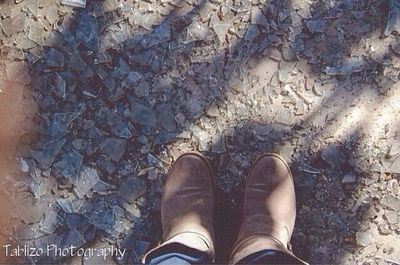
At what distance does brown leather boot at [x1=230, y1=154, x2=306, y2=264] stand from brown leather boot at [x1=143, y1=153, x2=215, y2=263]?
0.12 m

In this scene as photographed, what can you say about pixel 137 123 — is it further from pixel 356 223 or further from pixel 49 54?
pixel 356 223

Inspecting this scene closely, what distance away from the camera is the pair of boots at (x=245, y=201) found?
2105 millimetres

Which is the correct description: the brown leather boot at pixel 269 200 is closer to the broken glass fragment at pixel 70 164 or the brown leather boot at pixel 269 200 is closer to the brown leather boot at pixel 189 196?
the brown leather boot at pixel 189 196

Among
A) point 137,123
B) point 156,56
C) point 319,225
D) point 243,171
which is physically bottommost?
point 319,225

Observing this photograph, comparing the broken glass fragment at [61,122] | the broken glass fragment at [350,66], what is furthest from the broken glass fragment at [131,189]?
the broken glass fragment at [350,66]

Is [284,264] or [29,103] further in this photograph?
[29,103]

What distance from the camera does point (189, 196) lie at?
2201mm

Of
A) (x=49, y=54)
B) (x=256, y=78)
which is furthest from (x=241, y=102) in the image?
(x=49, y=54)

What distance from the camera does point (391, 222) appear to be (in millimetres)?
2143

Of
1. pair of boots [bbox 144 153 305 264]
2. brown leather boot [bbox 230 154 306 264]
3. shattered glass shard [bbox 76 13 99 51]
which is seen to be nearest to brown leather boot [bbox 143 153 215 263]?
pair of boots [bbox 144 153 305 264]

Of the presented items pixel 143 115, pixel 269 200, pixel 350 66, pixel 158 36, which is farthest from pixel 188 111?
pixel 350 66

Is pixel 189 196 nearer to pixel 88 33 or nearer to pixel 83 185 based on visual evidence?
pixel 83 185

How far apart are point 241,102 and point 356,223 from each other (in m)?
0.55

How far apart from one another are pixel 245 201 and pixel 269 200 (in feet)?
0.26
